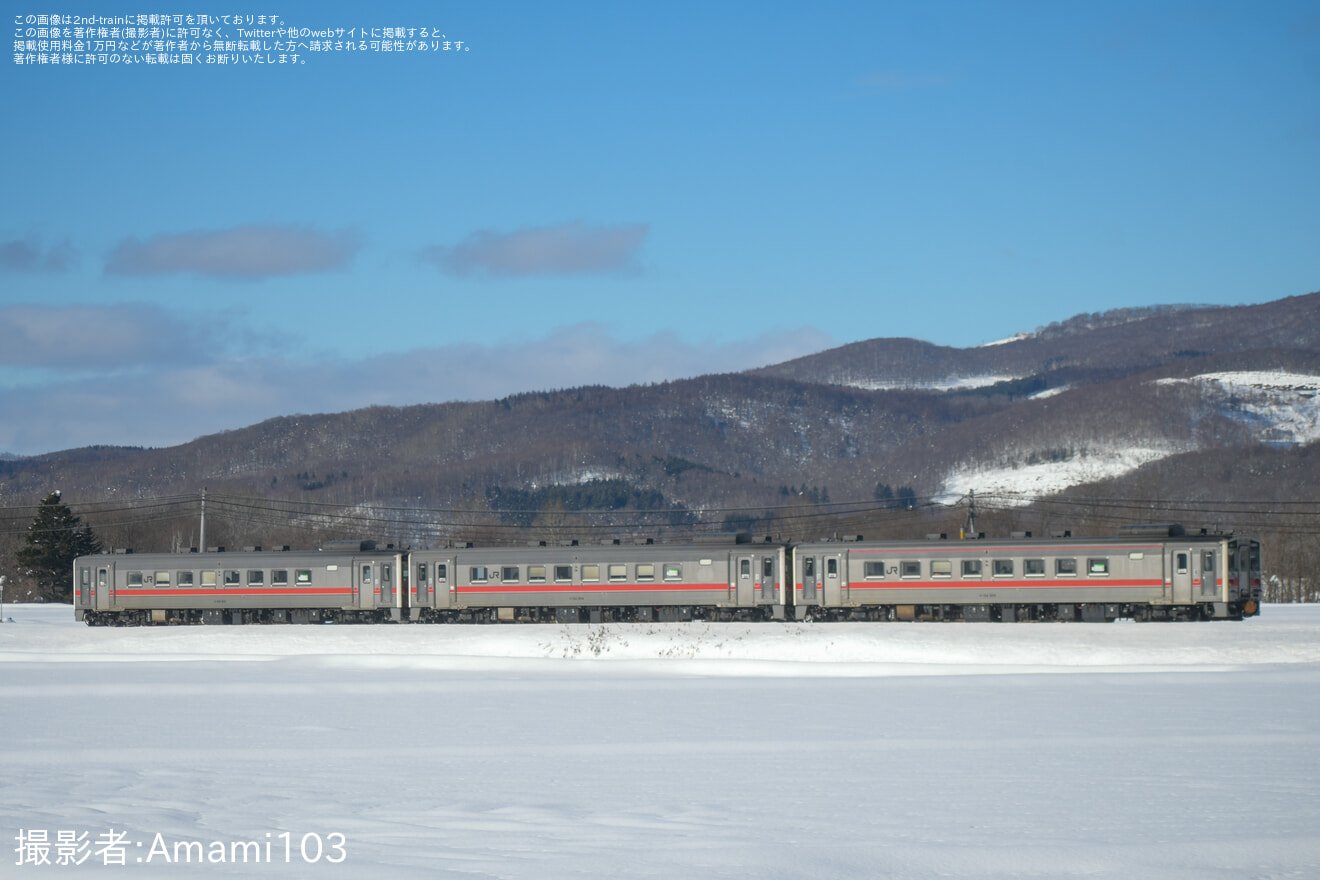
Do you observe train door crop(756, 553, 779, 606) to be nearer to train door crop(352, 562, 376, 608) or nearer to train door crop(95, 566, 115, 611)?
train door crop(352, 562, 376, 608)

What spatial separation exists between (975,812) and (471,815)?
5.29 meters

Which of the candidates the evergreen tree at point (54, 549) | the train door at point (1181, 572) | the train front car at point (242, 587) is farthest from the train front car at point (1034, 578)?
the evergreen tree at point (54, 549)

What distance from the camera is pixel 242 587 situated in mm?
55719

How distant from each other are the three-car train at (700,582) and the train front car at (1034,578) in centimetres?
5

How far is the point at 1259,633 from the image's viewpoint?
3931 centimetres

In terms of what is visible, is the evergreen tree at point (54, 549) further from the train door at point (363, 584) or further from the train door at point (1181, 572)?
the train door at point (1181, 572)

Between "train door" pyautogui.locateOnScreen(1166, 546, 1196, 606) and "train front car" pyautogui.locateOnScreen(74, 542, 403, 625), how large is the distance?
101ft

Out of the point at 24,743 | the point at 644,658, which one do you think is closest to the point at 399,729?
the point at 24,743

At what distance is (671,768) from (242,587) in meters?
43.2

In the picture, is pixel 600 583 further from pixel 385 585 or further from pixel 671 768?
pixel 671 768

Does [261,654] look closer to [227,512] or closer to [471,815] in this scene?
[471,815]

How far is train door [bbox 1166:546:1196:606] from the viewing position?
47.0 metres

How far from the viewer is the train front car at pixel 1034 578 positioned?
47.1 metres

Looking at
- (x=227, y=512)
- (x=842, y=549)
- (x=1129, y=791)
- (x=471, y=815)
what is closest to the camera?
(x=471, y=815)
